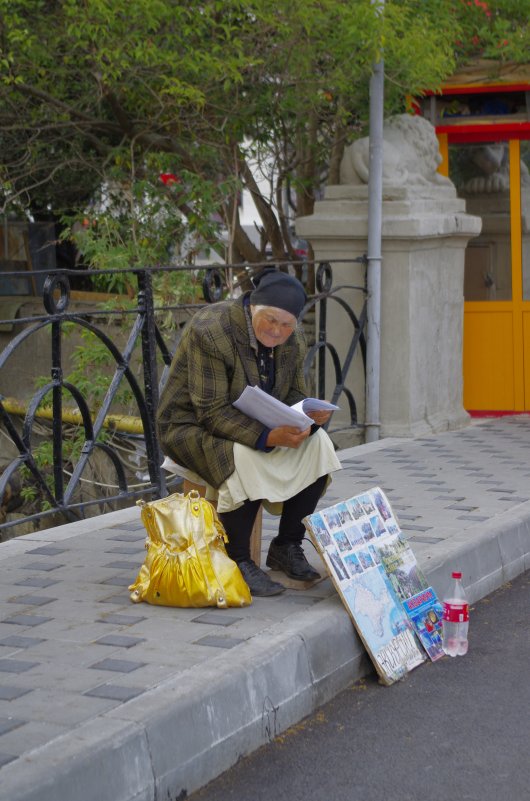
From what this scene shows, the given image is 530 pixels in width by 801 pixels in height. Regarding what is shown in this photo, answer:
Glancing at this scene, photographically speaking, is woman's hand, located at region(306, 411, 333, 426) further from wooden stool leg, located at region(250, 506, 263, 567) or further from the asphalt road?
the asphalt road

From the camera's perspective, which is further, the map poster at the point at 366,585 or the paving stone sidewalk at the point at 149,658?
→ the map poster at the point at 366,585

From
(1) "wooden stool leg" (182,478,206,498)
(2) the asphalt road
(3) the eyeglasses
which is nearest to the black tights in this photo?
(1) "wooden stool leg" (182,478,206,498)

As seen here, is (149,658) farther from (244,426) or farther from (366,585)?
(244,426)

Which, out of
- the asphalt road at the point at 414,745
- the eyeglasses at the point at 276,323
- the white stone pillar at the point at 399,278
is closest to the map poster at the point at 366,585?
the asphalt road at the point at 414,745

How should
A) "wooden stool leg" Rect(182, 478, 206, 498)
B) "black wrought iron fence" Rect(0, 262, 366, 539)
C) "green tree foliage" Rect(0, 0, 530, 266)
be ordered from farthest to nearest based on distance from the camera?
"green tree foliage" Rect(0, 0, 530, 266)
"black wrought iron fence" Rect(0, 262, 366, 539)
"wooden stool leg" Rect(182, 478, 206, 498)

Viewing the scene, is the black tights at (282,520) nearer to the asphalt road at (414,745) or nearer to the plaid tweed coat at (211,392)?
the plaid tweed coat at (211,392)

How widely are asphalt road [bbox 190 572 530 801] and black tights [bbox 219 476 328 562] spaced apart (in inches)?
29.3

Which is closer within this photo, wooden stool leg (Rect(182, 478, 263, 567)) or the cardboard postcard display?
the cardboard postcard display

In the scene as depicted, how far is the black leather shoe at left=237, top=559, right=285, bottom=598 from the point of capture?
16.5 ft

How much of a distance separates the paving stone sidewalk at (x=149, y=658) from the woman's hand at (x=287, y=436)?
0.59 metres

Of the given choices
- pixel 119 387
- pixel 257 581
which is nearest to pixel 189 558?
pixel 257 581

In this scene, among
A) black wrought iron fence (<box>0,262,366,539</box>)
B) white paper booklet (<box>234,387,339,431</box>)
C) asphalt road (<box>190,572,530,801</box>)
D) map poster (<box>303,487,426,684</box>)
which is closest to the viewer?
asphalt road (<box>190,572,530,801</box>)

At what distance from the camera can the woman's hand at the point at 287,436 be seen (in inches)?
A: 193

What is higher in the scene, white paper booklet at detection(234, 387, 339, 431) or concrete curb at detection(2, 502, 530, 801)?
white paper booklet at detection(234, 387, 339, 431)
